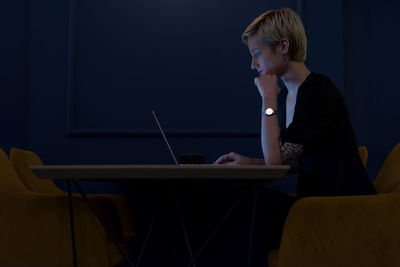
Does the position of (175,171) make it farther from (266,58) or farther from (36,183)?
(36,183)

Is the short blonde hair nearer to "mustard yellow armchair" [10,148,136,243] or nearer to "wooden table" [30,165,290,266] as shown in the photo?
"wooden table" [30,165,290,266]

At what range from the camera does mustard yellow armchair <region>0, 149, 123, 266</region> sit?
129 centimetres

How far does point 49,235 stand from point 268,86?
1.00 meters

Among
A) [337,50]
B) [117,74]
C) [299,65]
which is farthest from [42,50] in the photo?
[337,50]

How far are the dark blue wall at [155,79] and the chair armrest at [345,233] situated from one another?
113 cm

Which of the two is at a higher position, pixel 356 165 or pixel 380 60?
pixel 380 60

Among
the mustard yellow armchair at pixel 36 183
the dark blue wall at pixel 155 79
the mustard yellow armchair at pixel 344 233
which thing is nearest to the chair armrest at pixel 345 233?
the mustard yellow armchair at pixel 344 233

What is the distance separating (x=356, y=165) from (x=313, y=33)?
121cm

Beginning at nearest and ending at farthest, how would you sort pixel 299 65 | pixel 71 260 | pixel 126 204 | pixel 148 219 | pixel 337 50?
pixel 71 260
pixel 299 65
pixel 148 219
pixel 126 204
pixel 337 50

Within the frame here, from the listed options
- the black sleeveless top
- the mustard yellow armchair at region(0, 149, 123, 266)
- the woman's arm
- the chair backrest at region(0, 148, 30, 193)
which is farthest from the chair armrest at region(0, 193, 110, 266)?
the black sleeveless top

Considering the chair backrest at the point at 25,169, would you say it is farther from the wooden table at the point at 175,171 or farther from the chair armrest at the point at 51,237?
the wooden table at the point at 175,171

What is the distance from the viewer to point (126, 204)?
2.17 metres

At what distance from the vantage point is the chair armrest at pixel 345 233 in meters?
1.14

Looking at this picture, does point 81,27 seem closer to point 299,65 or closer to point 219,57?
point 219,57
